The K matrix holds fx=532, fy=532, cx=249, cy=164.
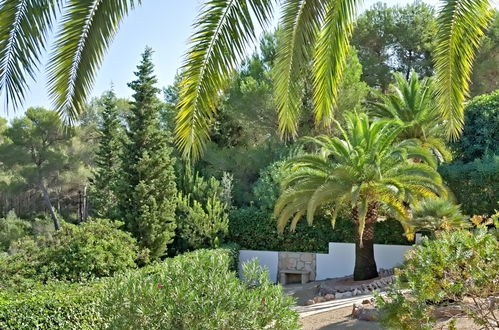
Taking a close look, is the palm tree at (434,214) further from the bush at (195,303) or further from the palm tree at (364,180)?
the bush at (195,303)

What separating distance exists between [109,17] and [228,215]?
48.3 ft

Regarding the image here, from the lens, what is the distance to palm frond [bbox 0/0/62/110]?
13.9ft

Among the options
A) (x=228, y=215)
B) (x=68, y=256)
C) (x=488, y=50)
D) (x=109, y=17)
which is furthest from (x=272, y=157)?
(x=109, y=17)

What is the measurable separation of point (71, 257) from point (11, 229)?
16111mm

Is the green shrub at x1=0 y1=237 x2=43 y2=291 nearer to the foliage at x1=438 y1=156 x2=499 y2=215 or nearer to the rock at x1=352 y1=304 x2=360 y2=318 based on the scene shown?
the rock at x1=352 y1=304 x2=360 y2=318

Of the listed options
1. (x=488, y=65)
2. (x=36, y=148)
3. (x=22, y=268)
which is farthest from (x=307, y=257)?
(x=36, y=148)

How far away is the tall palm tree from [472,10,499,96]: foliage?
18931mm

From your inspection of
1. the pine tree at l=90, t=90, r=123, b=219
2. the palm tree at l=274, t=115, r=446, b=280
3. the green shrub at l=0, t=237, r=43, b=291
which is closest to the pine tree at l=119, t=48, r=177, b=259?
the palm tree at l=274, t=115, r=446, b=280

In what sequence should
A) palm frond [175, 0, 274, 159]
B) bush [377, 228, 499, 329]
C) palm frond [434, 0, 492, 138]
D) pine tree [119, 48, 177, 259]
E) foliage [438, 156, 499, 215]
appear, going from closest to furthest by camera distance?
palm frond [175, 0, 274, 159], palm frond [434, 0, 492, 138], bush [377, 228, 499, 329], foliage [438, 156, 499, 215], pine tree [119, 48, 177, 259]

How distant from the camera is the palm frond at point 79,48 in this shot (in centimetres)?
453

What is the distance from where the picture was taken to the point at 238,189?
22.6 m

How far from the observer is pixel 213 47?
15.0 ft

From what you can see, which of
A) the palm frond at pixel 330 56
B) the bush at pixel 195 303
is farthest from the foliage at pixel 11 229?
the palm frond at pixel 330 56

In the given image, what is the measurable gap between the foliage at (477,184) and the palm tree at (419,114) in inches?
46.0
